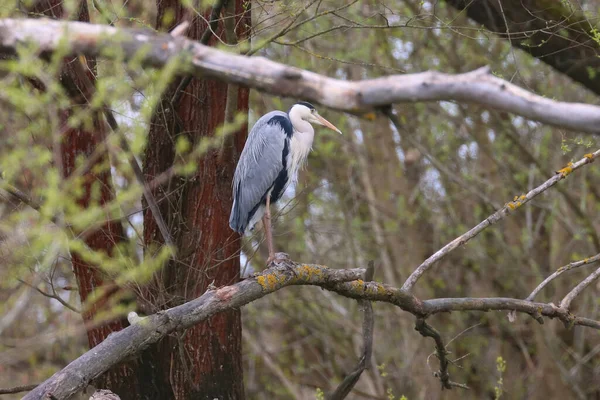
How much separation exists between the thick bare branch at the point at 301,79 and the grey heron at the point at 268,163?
2756 millimetres

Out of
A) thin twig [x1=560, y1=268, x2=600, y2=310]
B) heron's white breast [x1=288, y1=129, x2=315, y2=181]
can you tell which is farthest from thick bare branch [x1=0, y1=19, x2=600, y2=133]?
heron's white breast [x1=288, y1=129, x2=315, y2=181]

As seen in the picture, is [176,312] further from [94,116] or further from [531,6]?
[531,6]

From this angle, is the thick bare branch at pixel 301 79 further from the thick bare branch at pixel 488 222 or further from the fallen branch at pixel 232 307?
the thick bare branch at pixel 488 222

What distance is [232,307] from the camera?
351 centimetres

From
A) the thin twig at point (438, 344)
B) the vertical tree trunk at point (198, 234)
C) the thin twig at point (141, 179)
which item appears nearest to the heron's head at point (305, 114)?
the vertical tree trunk at point (198, 234)

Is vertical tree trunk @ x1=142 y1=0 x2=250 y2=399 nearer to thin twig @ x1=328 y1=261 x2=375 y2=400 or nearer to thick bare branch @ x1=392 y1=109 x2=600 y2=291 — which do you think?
thin twig @ x1=328 y1=261 x2=375 y2=400

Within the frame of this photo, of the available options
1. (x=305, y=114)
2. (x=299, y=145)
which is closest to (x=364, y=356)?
(x=299, y=145)

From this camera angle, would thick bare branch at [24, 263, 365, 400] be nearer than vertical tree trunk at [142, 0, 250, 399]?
Yes

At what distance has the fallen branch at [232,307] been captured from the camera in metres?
2.90

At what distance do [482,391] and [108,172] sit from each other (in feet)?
22.8

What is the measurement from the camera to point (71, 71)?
4.57 metres

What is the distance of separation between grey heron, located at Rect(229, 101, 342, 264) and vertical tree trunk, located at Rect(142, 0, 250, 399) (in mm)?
119

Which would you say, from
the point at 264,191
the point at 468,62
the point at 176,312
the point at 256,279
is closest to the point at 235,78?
the point at 176,312

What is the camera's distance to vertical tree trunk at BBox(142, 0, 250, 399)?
4648mm
